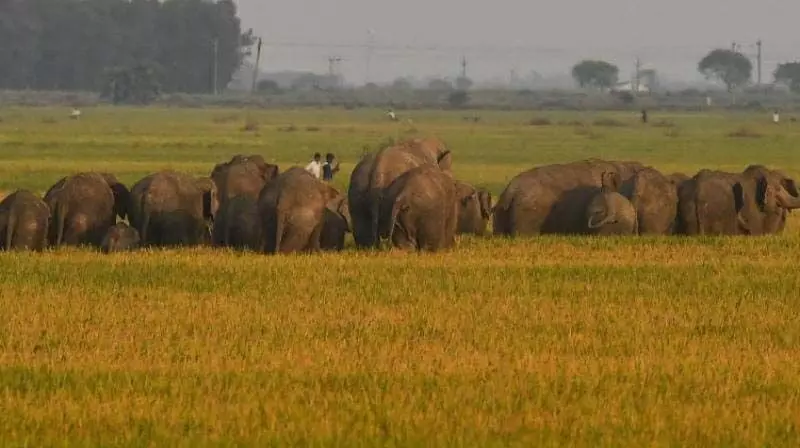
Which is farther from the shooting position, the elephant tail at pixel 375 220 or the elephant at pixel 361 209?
the elephant at pixel 361 209

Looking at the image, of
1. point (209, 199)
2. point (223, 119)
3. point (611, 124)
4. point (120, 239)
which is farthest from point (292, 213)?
point (223, 119)

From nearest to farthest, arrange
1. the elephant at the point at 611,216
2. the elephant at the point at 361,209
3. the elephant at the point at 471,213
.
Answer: the elephant at the point at 361,209 < the elephant at the point at 611,216 < the elephant at the point at 471,213

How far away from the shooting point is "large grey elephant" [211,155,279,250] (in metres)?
27.3

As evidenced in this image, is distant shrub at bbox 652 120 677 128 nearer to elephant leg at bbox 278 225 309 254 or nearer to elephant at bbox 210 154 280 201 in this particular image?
elephant at bbox 210 154 280 201

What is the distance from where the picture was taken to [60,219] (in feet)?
90.0

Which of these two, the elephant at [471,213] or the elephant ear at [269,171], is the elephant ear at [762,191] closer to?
the elephant at [471,213]

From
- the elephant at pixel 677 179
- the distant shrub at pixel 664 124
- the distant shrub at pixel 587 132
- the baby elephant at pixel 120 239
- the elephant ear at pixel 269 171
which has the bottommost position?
the distant shrub at pixel 587 132

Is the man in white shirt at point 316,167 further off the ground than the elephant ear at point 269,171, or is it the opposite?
→ the elephant ear at point 269,171

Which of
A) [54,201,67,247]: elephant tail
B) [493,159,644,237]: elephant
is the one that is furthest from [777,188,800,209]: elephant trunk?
[54,201,67,247]: elephant tail

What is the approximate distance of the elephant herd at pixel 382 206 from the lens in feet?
87.3

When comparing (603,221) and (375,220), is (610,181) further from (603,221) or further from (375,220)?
(375,220)

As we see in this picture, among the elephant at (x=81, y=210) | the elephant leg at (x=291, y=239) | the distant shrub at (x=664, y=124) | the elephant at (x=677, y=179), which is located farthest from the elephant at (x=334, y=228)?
the distant shrub at (x=664, y=124)

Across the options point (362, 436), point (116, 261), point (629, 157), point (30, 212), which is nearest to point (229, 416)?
point (362, 436)

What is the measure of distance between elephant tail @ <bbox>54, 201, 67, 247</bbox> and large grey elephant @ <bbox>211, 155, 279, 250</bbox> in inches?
91.6
